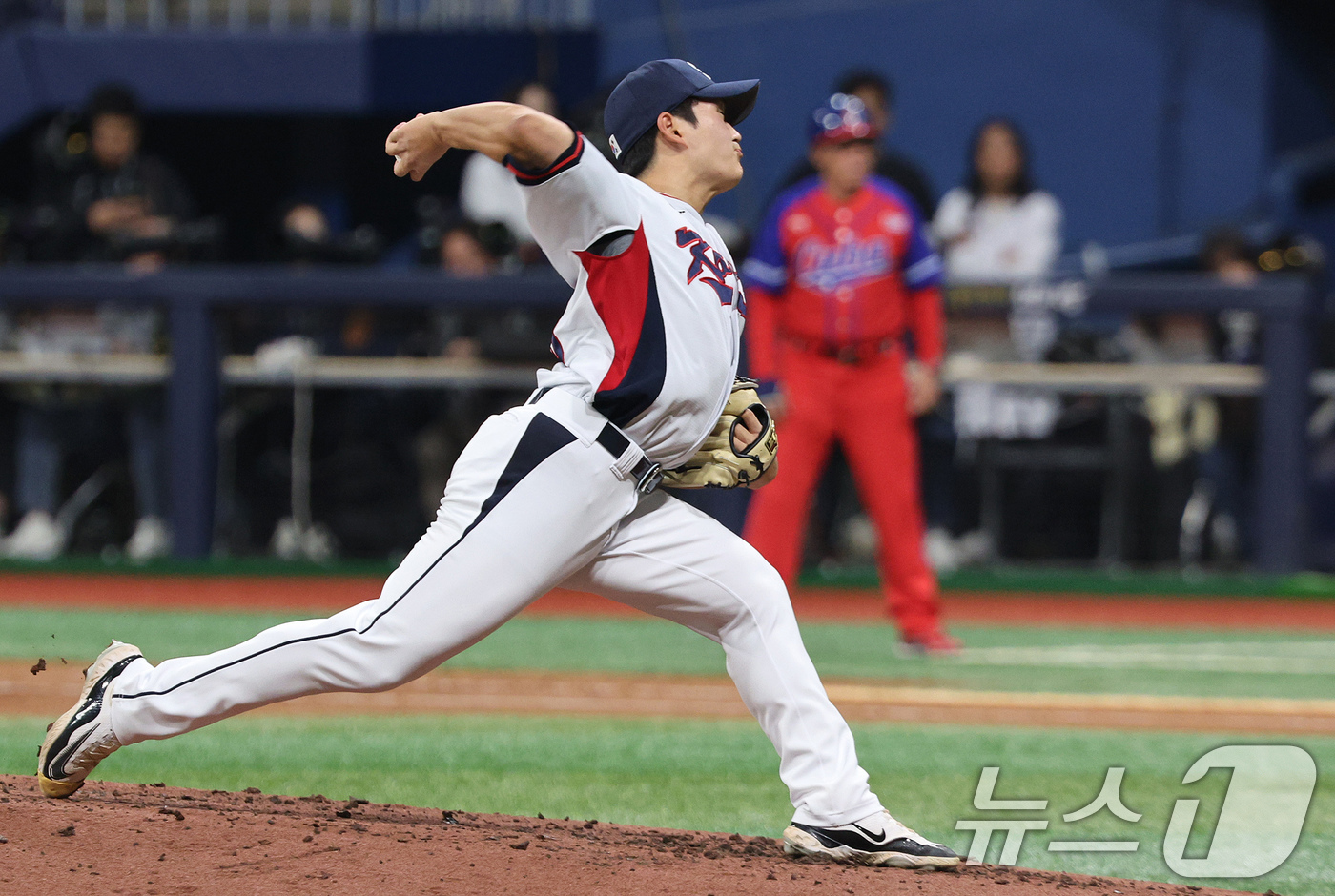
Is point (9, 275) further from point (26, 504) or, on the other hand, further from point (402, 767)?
point (402, 767)

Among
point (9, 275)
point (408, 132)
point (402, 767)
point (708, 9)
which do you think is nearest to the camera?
point (408, 132)

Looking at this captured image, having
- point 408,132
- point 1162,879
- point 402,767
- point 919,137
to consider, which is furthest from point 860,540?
point 408,132

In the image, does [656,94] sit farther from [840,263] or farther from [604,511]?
[840,263]

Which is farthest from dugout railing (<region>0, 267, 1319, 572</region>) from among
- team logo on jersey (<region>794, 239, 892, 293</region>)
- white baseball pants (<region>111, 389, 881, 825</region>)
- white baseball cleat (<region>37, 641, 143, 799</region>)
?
white baseball pants (<region>111, 389, 881, 825</region>)

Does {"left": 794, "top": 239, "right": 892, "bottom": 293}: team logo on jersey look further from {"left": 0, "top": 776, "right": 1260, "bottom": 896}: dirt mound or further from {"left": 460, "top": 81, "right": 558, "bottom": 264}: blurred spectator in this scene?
{"left": 0, "top": 776, "right": 1260, "bottom": 896}: dirt mound

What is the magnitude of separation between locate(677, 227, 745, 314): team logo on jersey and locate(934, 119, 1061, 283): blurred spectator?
20.9 ft

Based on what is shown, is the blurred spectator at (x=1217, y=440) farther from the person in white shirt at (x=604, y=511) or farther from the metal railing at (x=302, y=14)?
the person in white shirt at (x=604, y=511)

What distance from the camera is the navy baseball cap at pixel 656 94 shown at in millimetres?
3658

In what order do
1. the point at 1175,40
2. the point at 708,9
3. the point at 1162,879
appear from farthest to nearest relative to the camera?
the point at 708,9, the point at 1175,40, the point at 1162,879

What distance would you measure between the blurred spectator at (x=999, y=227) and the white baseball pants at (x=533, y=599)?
6467 mm

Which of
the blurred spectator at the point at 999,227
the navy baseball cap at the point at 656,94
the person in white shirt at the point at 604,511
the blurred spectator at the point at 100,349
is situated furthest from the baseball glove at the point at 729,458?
the blurred spectator at the point at 100,349

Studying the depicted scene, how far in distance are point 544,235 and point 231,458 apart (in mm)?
6776

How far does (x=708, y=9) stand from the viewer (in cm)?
1403

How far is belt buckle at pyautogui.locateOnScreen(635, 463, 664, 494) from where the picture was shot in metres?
3.52
